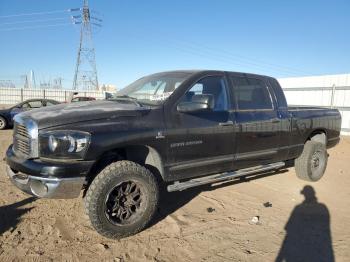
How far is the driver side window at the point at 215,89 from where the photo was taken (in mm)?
4625

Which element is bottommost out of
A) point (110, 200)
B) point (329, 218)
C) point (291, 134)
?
point (329, 218)

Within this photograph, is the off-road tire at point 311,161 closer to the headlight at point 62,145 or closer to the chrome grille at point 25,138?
the headlight at point 62,145

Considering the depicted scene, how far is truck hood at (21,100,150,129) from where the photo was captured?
11.4 feet

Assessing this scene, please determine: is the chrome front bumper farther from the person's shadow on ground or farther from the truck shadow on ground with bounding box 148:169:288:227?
the person's shadow on ground

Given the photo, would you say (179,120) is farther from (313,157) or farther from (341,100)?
(341,100)

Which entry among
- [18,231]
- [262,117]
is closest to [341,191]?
[262,117]

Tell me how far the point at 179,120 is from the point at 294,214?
2.19 m

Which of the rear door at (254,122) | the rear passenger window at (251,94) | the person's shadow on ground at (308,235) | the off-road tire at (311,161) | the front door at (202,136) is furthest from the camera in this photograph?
the off-road tire at (311,161)

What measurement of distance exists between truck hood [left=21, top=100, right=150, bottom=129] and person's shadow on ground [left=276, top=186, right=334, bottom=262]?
2269 millimetres

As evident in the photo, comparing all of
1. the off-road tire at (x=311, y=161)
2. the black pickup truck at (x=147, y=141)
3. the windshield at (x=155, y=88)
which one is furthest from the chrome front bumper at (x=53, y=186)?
the off-road tire at (x=311, y=161)

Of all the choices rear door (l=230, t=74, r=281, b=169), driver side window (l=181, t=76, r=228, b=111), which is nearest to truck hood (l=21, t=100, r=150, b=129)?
driver side window (l=181, t=76, r=228, b=111)

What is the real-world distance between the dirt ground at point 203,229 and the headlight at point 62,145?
1.00 meters

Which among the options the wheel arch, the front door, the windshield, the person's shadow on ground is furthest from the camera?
the windshield

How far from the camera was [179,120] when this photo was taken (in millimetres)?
4145
